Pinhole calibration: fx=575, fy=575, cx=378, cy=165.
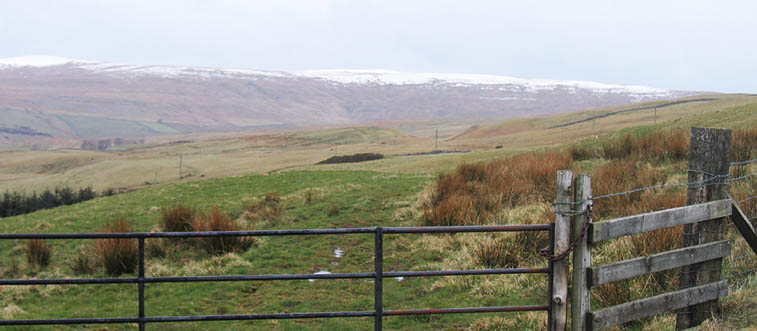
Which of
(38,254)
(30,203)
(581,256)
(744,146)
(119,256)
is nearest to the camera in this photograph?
(581,256)

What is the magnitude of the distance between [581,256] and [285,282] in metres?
6.22

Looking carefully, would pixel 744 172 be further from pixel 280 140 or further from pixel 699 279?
pixel 280 140

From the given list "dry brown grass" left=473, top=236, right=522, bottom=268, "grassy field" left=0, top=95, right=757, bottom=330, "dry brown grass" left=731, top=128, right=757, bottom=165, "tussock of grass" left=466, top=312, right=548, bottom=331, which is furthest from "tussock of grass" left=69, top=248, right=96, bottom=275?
"dry brown grass" left=731, top=128, right=757, bottom=165

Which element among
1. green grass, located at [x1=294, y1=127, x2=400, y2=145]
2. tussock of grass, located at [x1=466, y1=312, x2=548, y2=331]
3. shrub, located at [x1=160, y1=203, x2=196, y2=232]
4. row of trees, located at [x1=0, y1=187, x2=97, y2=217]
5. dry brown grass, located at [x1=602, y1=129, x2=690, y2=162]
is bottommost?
row of trees, located at [x1=0, y1=187, x2=97, y2=217]

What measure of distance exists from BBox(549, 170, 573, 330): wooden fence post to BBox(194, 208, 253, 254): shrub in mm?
8004

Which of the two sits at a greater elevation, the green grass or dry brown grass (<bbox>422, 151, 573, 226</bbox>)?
dry brown grass (<bbox>422, 151, 573, 226</bbox>)

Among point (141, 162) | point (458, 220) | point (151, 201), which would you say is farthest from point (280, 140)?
point (458, 220)

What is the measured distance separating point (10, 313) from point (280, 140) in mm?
142910

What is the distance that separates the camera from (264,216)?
15.3 meters

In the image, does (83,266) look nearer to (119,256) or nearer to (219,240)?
(119,256)

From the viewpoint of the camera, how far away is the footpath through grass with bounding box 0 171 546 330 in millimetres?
7449

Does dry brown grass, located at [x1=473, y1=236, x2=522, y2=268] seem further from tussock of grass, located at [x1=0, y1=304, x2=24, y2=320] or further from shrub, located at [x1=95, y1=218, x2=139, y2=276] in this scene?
tussock of grass, located at [x1=0, y1=304, x2=24, y2=320]

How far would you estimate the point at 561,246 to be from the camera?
4246mm

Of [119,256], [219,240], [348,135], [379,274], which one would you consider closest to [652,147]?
[219,240]
